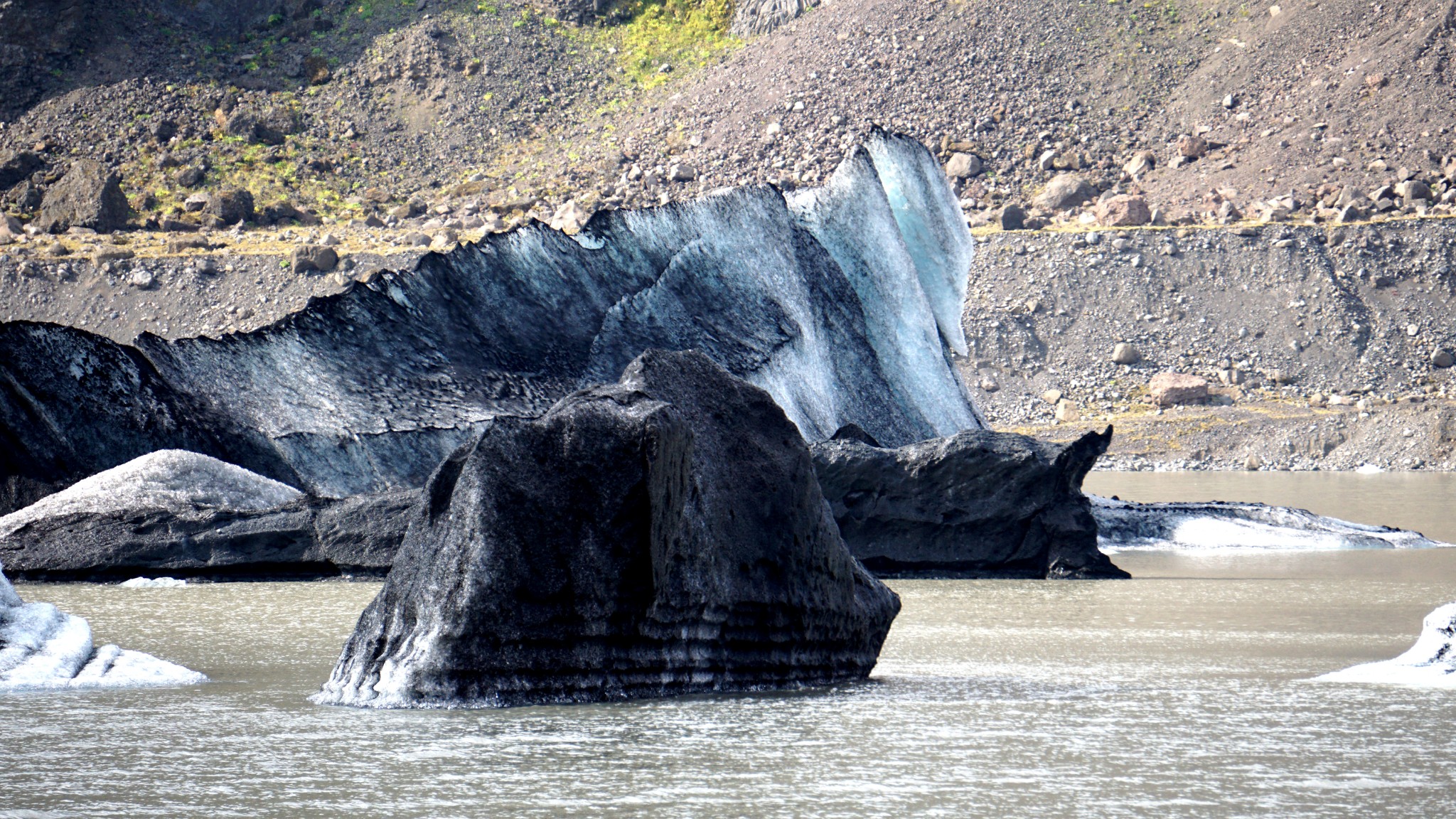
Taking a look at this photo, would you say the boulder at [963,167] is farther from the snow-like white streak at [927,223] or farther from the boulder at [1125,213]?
the snow-like white streak at [927,223]

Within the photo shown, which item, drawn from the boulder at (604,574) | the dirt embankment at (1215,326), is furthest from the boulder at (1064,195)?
the boulder at (604,574)

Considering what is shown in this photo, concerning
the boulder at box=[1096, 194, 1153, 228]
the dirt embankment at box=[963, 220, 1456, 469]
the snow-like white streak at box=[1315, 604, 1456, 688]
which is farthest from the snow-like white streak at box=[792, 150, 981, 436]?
the boulder at box=[1096, 194, 1153, 228]

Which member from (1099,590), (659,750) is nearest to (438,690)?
(659,750)

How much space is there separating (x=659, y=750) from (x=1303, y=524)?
1101 centimetres

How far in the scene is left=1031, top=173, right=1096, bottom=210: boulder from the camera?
161 feet

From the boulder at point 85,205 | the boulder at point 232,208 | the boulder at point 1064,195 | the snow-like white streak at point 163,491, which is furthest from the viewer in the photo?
the boulder at point 232,208

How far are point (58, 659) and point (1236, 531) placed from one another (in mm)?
10544

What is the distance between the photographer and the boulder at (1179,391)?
39.2m

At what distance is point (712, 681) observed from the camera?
569 cm

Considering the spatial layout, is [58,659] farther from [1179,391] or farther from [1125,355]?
[1125,355]

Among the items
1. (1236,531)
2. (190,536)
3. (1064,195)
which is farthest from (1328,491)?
(1064,195)

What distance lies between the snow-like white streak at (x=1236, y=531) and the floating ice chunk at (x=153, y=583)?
7.33m

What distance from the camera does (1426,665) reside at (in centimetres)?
598

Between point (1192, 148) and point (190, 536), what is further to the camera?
point (1192, 148)
